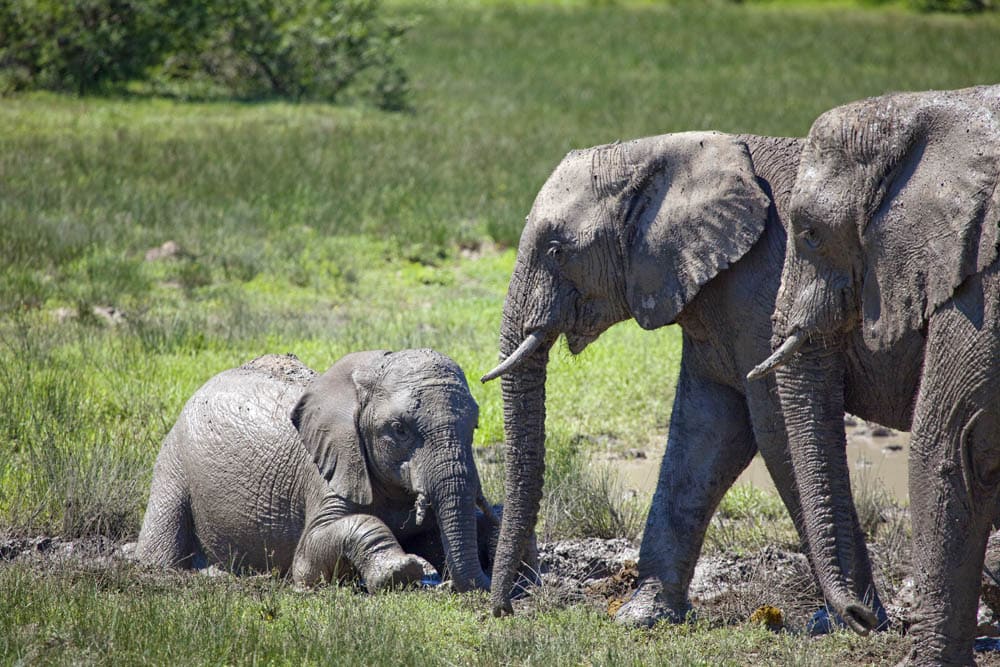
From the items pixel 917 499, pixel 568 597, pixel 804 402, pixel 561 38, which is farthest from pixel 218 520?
pixel 561 38

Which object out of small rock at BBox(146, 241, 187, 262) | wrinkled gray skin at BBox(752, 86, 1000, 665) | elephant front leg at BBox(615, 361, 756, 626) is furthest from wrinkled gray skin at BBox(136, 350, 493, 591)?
small rock at BBox(146, 241, 187, 262)

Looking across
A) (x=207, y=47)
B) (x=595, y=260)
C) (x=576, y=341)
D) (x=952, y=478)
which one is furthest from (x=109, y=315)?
(x=207, y=47)

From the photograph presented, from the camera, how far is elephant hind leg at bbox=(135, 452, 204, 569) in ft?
24.0

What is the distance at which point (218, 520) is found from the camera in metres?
7.35

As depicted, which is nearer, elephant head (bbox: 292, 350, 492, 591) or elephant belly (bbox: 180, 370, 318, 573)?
elephant head (bbox: 292, 350, 492, 591)

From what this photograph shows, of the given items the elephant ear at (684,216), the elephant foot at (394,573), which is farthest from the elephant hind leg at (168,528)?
the elephant ear at (684,216)

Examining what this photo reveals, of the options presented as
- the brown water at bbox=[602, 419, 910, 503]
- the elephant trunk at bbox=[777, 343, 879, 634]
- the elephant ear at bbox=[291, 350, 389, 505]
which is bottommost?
the brown water at bbox=[602, 419, 910, 503]

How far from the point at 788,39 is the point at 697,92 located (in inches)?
396

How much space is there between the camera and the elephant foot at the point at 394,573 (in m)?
6.67

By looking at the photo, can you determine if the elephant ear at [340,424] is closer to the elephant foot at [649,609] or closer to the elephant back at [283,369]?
the elephant back at [283,369]

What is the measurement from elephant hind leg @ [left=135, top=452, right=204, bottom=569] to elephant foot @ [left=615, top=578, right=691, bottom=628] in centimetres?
234

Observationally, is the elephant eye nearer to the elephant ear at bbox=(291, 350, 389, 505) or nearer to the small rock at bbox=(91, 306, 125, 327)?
the elephant ear at bbox=(291, 350, 389, 505)

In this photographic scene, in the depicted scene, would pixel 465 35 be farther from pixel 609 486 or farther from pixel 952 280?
pixel 952 280

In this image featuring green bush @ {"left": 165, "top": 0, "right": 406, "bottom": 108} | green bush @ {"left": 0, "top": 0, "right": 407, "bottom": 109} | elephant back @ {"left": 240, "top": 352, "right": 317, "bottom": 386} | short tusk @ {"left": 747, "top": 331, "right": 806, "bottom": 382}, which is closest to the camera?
short tusk @ {"left": 747, "top": 331, "right": 806, "bottom": 382}
